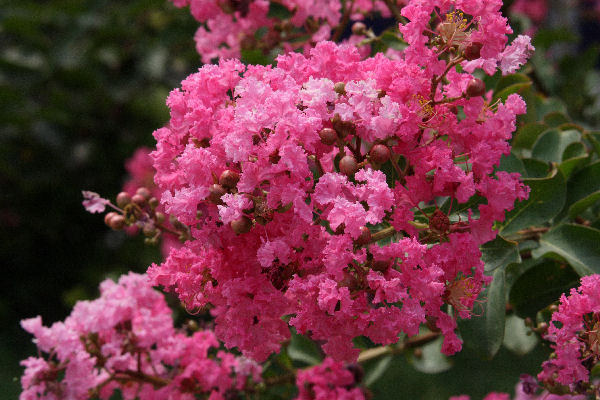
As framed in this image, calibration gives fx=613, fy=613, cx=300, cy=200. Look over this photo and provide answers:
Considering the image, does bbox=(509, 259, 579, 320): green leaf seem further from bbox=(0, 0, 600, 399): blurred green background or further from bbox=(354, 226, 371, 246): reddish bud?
bbox=(0, 0, 600, 399): blurred green background

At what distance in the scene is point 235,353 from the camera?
1502 mm

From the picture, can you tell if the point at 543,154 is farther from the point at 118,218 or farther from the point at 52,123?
the point at 52,123

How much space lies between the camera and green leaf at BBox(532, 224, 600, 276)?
3.87ft

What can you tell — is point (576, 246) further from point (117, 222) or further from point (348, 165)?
point (117, 222)

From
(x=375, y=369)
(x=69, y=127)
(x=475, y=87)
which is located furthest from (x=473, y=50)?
(x=69, y=127)

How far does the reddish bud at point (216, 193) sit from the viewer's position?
2.91 ft

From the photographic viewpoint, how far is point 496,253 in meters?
1.14

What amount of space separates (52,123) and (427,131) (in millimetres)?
2783

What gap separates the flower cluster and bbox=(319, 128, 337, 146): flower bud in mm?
676

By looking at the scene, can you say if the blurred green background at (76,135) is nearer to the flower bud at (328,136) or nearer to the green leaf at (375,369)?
the green leaf at (375,369)

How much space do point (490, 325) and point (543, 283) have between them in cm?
22

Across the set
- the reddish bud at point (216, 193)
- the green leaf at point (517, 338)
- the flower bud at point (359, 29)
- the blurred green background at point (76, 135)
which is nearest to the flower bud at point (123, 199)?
the reddish bud at point (216, 193)

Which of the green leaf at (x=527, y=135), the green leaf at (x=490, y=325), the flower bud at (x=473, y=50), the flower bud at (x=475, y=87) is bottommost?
the green leaf at (x=490, y=325)

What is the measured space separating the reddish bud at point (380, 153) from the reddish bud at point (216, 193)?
0.75 ft
